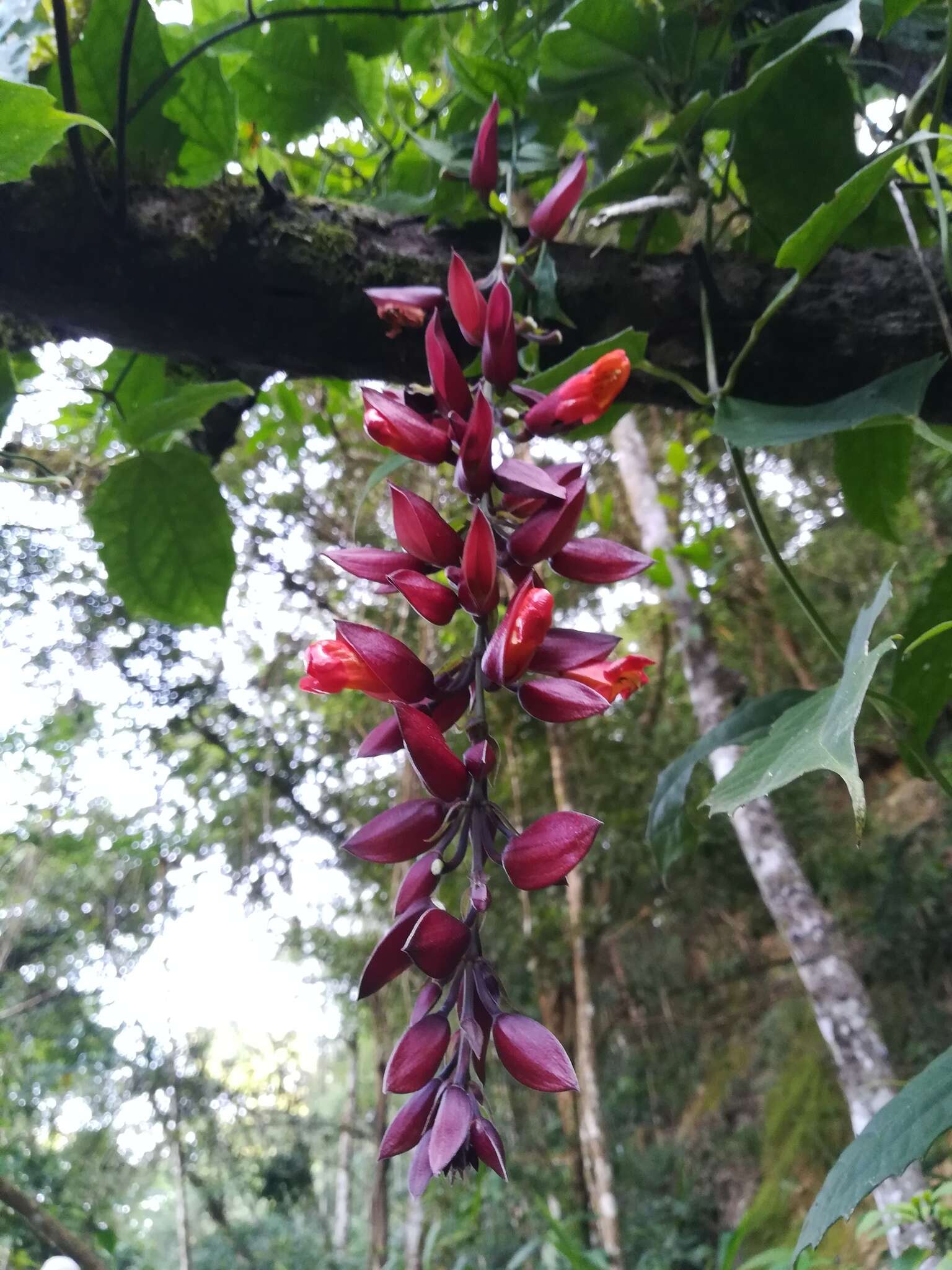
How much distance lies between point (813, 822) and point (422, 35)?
8.92ft

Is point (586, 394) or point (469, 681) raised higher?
point (586, 394)

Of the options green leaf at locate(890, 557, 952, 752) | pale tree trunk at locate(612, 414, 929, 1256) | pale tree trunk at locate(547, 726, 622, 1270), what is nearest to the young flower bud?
green leaf at locate(890, 557, 952, 752)

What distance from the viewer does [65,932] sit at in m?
4.05

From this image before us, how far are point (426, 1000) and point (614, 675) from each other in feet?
0.68

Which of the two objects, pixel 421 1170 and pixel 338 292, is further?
pixel 338 292

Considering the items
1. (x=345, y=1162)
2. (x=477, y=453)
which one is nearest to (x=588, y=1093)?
(x=477, y=453)

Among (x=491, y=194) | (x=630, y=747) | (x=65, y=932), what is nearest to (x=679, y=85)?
(x=491, y=194)

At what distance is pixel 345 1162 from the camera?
15.8 feet

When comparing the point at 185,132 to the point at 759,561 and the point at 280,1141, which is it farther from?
the point at 280,1141

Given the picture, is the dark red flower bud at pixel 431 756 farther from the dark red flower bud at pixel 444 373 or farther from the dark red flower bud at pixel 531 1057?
the dark red flower bud at pixel 444 373

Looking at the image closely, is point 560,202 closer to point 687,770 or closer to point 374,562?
point 374,562

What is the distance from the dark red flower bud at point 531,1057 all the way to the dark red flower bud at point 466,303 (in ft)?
1.37

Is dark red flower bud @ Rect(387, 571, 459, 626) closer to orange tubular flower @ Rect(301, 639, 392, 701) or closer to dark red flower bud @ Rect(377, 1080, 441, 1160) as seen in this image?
orange tubular flower @ Rect(301, 639, 392, 701)

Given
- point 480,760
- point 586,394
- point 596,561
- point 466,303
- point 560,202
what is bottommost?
point 480,760
